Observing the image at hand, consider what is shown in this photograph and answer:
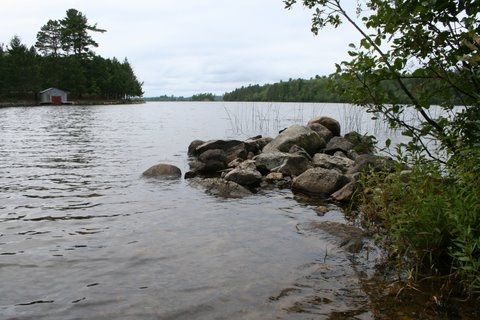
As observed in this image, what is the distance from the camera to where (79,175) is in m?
14.2

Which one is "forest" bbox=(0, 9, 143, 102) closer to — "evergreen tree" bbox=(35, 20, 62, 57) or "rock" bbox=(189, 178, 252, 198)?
"evergreen tree" bbox=(35, 20, 62, 57)

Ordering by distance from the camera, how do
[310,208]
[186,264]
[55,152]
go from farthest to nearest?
1. [55,152]
2. [310,208]
3. [186,264]

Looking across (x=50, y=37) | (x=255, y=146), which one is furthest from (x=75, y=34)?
(x=255, y=146)

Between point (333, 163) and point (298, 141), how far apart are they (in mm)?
2604

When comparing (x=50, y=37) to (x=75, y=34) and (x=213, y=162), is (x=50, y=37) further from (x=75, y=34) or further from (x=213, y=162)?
(x=213, y=162)

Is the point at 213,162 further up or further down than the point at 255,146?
further down

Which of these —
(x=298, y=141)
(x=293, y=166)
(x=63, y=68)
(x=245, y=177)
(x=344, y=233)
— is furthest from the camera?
(x=63, y=68)

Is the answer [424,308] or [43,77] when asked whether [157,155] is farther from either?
[43,77]

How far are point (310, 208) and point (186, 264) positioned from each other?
451 centimetres

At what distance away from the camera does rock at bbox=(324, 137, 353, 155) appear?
56.5 ft

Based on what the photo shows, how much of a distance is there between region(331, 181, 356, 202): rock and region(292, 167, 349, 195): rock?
15.3 inches

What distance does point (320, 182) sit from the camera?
11680 mm

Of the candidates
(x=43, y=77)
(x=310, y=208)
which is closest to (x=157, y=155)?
(x=310, y=208)

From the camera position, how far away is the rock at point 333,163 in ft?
47.9
